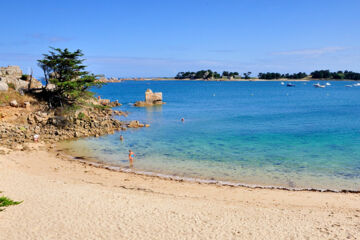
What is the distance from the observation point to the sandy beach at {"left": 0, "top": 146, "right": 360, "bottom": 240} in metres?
11.8

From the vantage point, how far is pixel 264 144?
27.5 metres

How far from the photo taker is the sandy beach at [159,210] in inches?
464

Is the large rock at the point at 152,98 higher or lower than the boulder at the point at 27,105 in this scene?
lower

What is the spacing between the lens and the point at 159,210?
1380 cm

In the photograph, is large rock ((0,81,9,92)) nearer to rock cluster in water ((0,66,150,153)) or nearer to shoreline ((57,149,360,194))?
rock cluster in water ((0,66,150,153))

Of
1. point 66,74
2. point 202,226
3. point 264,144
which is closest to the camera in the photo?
point 202,226

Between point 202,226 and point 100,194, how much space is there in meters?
5.79

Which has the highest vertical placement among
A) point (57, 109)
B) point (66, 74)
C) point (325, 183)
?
point (66, 74)

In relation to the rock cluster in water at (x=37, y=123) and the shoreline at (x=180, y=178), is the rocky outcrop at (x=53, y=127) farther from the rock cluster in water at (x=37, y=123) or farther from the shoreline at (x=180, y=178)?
the shoreline at (x=180, y=178)

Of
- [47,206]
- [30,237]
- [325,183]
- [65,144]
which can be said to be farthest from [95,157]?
[325,183]

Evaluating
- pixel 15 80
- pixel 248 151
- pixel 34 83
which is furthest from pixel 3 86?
pixel 248 151

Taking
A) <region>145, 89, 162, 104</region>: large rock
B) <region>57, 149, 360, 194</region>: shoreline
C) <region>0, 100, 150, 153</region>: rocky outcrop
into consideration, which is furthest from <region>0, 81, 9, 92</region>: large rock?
<region>145, 89, 162, 104</region>: large rock

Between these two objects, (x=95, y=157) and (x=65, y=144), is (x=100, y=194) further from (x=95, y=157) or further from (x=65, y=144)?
(x=65, y=144)

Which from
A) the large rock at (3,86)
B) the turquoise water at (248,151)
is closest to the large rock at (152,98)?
the turquoise water at (248,151)
